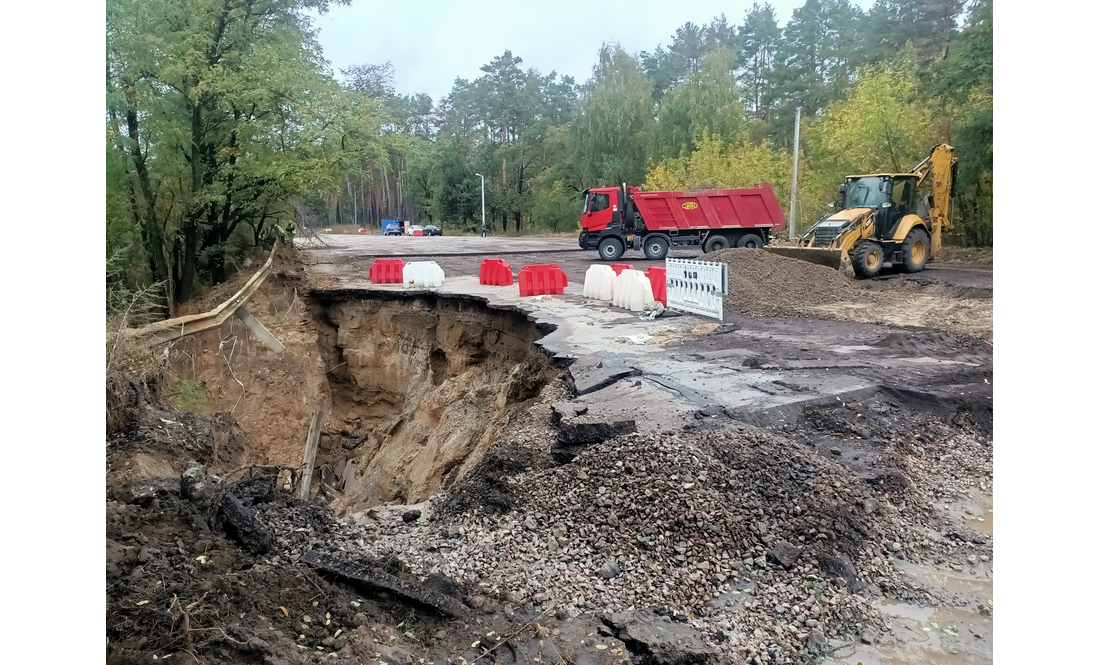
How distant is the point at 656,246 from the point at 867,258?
8.07 m

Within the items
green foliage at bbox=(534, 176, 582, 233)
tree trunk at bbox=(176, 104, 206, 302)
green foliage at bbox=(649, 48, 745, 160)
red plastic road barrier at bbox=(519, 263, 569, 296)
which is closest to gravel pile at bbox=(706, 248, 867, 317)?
red plastic road barrier at bbox=(519, 263, 569, 296)

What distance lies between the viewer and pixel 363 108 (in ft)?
46.9

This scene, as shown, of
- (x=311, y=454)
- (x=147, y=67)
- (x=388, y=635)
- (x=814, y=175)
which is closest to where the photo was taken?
(x=388, y=635)

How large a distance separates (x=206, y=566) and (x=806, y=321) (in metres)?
9.72

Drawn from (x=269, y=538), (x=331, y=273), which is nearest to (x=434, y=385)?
(x=331, y=273)

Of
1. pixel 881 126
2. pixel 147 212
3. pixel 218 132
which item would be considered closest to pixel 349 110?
pixel 218 132

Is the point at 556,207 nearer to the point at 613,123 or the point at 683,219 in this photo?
the point at 613,123

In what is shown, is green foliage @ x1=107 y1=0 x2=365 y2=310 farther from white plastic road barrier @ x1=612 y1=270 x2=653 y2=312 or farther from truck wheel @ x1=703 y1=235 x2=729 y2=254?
truck wheel @ x1=703 y1=235 x2=729 y2=254

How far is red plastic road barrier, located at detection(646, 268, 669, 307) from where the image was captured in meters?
12.4

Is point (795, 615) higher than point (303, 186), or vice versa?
point (303, 186)

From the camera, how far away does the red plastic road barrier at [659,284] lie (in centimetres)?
1238

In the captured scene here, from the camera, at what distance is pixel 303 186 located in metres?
14.3
